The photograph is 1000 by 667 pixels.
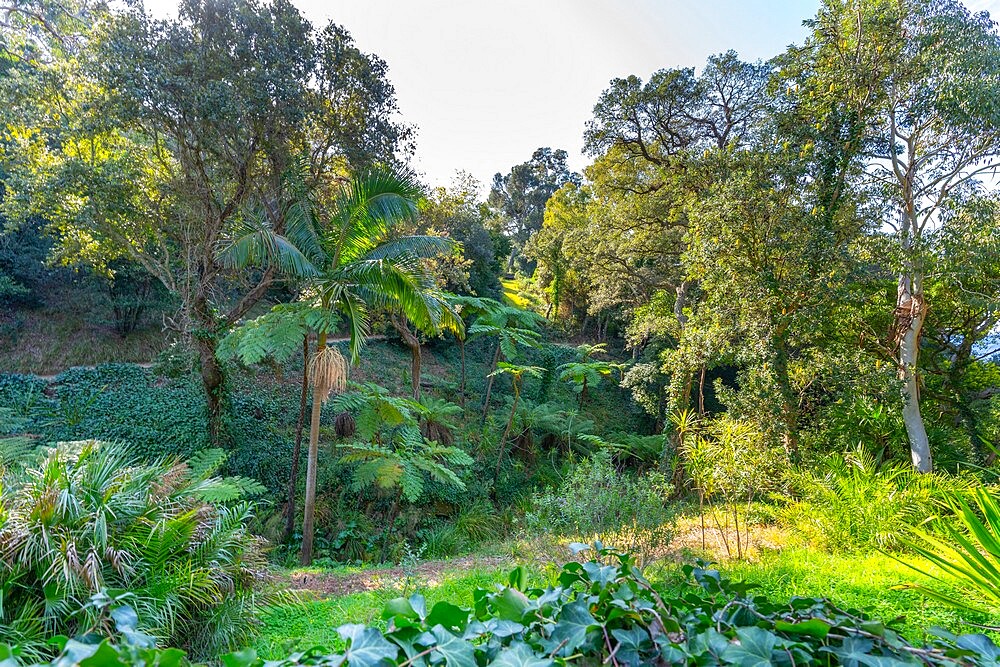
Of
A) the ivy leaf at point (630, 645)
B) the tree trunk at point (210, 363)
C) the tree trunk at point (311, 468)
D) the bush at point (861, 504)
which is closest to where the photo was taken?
the ivy leaf at point (630, 645)

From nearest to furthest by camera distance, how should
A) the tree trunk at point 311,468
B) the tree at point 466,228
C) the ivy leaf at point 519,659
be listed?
the ivy leaf at point 519,659, the tree trunk at point 311,468, the tree at point 466,228

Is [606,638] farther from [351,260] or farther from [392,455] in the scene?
[392,455]

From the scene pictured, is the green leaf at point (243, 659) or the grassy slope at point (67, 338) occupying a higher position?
the grassy slope at point (67, 338)

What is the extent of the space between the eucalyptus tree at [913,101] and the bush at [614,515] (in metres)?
4.85

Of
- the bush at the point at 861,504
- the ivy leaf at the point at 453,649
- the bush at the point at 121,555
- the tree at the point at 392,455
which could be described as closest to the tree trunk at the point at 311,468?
the tree at the point at 392,455

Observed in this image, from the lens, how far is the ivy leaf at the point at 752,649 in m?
0.80

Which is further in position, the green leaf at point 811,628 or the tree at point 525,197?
the tree at point 525,197

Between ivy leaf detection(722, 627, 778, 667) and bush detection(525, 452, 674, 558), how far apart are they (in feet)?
16.4

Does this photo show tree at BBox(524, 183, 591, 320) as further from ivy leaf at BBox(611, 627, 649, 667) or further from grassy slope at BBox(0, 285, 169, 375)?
ivy leaf at BBox(611, 627, 649, 667)

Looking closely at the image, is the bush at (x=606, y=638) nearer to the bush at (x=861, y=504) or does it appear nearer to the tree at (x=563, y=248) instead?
the bush at (x=861, y=504)

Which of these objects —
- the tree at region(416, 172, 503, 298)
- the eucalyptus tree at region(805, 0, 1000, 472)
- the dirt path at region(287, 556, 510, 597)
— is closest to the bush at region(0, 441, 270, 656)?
the dirt path at region(287, 556, 510, 597)

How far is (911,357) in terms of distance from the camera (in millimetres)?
7395

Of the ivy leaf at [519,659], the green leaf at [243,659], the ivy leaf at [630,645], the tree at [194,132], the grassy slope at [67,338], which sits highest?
the tree at [194,132]

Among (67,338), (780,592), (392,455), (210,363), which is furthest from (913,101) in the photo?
(67,338)
